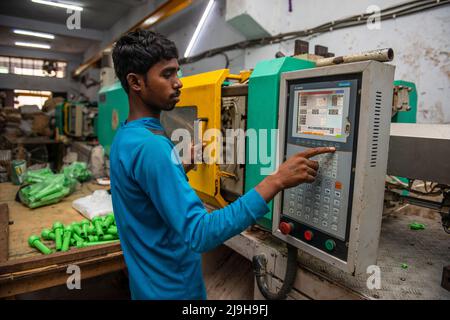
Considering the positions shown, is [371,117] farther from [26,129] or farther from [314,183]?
[26,129]

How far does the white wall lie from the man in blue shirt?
1.24m

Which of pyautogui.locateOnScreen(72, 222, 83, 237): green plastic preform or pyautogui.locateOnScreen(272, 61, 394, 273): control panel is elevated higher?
pyautogui.locateOnScreen(272, 61, 394, 273): control panel

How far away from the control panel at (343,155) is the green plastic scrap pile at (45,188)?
162cm

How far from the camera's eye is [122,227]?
876 millimetres

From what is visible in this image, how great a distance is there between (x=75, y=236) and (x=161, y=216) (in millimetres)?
913

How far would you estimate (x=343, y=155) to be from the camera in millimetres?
787

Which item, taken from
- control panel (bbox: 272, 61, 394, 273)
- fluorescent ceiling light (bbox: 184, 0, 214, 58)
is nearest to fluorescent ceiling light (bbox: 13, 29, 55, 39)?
fluorescent ceiling light (bbox: 184, 0, 214, 58)

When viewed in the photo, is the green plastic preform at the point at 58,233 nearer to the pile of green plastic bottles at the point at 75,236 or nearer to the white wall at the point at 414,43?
the pile of green plastic bottles at the point at 75,236

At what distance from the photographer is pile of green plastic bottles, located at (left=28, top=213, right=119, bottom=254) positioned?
1.37 meters

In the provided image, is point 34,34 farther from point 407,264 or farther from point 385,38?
point 407,264

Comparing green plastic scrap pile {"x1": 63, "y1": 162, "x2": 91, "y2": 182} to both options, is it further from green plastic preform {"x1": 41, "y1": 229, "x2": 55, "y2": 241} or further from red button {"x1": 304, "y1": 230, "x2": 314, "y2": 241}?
red button {"x1": 304, "y1": 230, "x2": 314, "y2": 241}

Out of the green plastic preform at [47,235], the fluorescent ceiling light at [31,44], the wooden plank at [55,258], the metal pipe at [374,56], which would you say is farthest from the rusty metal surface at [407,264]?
the fluorescent ceiling light at [31,44]

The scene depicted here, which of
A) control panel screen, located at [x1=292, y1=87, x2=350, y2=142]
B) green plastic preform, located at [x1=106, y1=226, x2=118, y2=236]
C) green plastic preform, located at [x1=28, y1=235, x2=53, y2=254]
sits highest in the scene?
control panel screen, located at [x1=292, y1=87, x2=350, y2=142]
